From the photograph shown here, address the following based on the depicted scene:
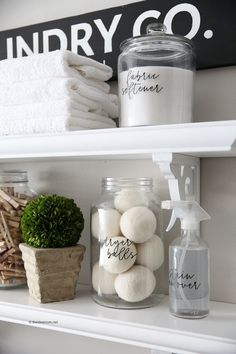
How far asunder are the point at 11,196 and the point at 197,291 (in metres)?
0.33

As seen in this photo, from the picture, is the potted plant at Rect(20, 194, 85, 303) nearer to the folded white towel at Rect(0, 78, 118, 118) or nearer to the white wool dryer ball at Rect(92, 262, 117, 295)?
the white wool dryer ball at Rect(92, 262, 117, 295)

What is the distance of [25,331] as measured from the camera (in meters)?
0.84

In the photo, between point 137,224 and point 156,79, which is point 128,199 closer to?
point 137,224

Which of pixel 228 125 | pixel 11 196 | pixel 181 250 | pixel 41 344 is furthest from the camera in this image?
pixel 41 344

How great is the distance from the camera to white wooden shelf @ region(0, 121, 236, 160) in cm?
50

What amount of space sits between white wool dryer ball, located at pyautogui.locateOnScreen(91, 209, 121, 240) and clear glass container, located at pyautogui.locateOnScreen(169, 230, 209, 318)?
0.30 feet

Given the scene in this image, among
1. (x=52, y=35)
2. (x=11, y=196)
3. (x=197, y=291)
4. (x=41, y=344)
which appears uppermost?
(x=52, y=35)

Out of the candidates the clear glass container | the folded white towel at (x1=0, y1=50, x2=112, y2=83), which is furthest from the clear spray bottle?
the folded white towel at (x1=0, y1=50, x2=112, y2=83)

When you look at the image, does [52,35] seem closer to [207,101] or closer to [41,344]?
[207,101]

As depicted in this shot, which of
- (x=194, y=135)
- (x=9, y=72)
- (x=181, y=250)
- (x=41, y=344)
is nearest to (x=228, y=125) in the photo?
(x=194, y=135)

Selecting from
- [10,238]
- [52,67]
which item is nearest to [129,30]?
[52,67]

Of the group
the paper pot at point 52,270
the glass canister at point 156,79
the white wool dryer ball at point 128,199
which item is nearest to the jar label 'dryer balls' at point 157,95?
the glass canister at point 156,79

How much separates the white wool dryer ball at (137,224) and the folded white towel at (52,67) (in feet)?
0.69

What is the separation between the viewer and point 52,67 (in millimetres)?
626
